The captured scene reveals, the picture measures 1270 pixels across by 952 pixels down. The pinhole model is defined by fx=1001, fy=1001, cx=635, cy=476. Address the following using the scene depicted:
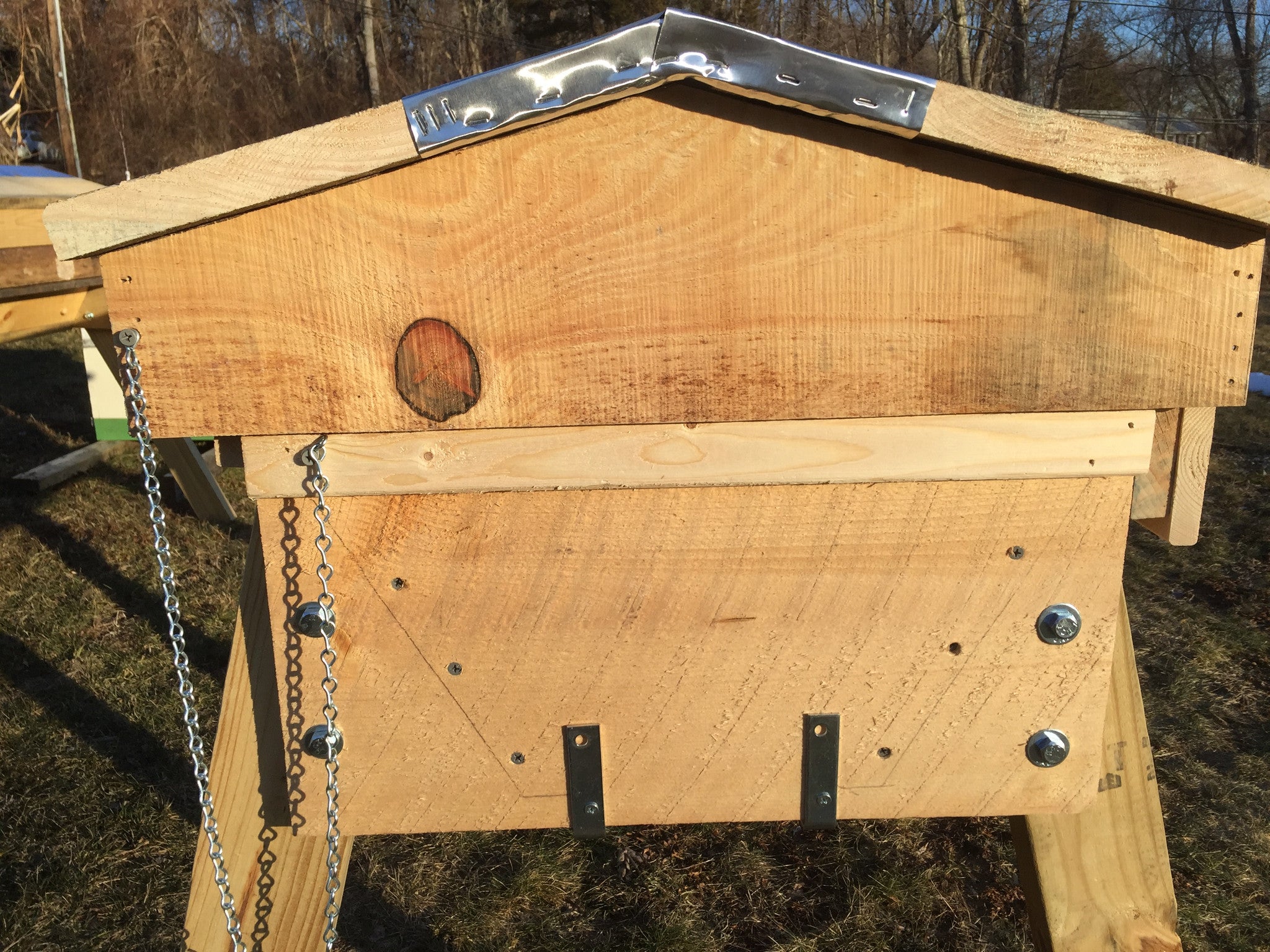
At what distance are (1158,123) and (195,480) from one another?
1771cm

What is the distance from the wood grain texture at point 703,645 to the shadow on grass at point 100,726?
1.75 meters

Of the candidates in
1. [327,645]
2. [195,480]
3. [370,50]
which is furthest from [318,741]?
[370,50]

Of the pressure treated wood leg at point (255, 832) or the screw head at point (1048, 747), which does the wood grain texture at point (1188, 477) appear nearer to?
the screw head at point (1048, 747)

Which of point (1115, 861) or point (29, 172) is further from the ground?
point (29, 172)

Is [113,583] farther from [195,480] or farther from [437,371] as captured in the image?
[437,371]

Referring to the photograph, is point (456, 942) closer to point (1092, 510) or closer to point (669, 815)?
point (669, 815)

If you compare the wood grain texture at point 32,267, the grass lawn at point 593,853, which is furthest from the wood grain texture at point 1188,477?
the wood grain texture at point 32,267

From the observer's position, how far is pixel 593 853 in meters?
2.53

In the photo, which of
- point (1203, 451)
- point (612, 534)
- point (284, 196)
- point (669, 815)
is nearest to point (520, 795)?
point (669, 815)

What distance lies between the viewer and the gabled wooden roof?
1009 millimetres

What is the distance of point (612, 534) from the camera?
1.22 metres

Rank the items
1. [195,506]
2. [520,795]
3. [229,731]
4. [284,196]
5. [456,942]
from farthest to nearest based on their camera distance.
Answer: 1. [195,506]
2. [456,942]
3. [229,731]
4. [520,795]
5. [284,196]

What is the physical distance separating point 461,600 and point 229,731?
1.66ft

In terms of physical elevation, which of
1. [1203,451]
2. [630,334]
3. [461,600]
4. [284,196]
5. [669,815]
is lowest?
[669,815]
